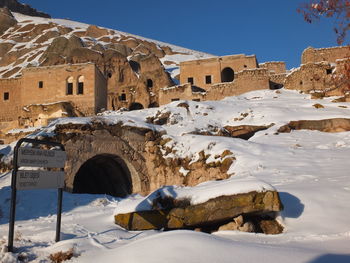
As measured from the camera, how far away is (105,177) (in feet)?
48.4

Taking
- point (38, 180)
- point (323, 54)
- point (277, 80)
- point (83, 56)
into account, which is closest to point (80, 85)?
point (83, 56)

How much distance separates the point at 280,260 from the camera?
351 cm

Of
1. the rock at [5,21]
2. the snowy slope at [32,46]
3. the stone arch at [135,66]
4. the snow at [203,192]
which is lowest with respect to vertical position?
the snow at [203,192]

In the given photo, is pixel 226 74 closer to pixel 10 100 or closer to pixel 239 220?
pixel 10 100

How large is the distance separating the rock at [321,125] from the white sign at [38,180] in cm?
1228

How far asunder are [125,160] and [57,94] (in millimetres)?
18807

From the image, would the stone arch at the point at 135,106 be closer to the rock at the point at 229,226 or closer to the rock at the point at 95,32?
the rock at the point at 229,226

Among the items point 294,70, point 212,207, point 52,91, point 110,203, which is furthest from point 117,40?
point 212,207

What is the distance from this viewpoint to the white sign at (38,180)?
473cm

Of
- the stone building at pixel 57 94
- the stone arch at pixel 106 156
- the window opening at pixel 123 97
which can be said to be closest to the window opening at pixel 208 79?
the window opening at pixel 123 97

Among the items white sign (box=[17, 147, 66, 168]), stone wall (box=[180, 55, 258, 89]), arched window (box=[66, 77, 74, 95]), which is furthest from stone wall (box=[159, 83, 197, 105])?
white sign (box=[17, 147, 66, 168])

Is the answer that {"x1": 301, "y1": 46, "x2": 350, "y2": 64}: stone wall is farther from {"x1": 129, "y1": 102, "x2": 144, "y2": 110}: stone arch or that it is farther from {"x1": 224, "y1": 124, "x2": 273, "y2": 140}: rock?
{"x1": 129, "y1": 102, "x2": 144, "y2": 110}: stone arch

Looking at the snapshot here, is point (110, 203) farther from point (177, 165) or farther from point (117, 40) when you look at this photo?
point (117, 40)

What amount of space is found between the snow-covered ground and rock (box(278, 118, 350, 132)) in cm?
86
